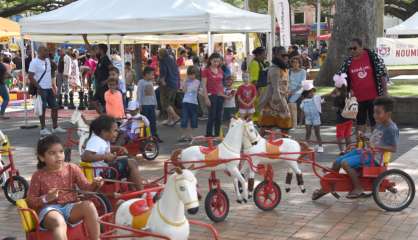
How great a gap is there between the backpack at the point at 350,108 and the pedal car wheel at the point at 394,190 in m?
2.71

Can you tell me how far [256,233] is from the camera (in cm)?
600

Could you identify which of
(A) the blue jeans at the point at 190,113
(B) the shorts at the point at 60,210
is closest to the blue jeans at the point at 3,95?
(A) the blue jeans at the point at 190,113

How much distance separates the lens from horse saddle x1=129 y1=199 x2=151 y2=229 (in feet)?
14.9

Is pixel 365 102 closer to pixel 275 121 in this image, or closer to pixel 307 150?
pixel 275 121

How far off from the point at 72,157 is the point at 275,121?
355 centimetres

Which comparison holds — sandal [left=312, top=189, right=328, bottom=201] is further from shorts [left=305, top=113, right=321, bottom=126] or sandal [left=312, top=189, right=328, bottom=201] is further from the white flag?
the white flag

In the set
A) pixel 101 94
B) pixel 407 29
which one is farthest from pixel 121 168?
pixel 407 29

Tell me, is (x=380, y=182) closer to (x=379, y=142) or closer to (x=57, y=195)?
(x=379, y=142)

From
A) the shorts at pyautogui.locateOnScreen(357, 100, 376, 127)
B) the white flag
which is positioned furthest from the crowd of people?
the white flag

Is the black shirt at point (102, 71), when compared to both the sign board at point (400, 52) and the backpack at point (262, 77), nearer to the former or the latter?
the backpack at point (262, 77)

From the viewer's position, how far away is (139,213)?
4.58 m

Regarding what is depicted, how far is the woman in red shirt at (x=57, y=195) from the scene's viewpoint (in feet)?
14.6

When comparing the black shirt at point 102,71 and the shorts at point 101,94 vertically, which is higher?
the black shirt at point 102,71

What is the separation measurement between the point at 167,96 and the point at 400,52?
17705 millimetres
